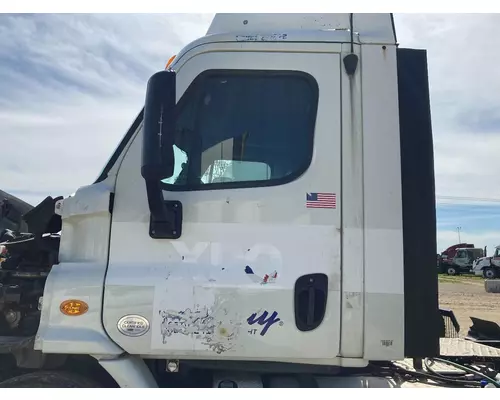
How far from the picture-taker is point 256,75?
8.75 ft

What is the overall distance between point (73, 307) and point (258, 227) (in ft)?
3.33

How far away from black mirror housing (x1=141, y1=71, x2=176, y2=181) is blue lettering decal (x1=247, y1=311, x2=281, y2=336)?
32.8 inches

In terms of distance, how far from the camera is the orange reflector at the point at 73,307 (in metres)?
2.39

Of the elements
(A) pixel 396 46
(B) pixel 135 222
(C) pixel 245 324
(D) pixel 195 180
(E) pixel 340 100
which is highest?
(A) pixel 396 46

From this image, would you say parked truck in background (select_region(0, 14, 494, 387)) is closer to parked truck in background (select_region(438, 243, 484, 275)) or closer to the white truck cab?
the white truck cab

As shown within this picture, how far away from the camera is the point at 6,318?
2824 mm

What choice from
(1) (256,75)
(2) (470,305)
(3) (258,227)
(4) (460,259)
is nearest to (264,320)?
(3) (258,227)

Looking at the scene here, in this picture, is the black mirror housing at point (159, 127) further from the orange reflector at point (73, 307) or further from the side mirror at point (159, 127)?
the orange reflector at point (73, 307)

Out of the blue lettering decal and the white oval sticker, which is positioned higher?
the blue lettering decal

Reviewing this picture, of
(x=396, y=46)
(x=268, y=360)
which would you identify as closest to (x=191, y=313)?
(x=268, y=360)

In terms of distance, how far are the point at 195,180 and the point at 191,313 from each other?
0.69 meters

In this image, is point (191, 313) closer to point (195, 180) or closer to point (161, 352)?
point (161, 352)

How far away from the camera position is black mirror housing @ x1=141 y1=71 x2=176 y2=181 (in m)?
2.18

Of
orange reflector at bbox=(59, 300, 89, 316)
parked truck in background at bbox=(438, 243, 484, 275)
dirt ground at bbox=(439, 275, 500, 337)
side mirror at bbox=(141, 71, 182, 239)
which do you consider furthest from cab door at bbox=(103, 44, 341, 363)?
parked truck in background at bbox=(438, 243, 484, 275)
